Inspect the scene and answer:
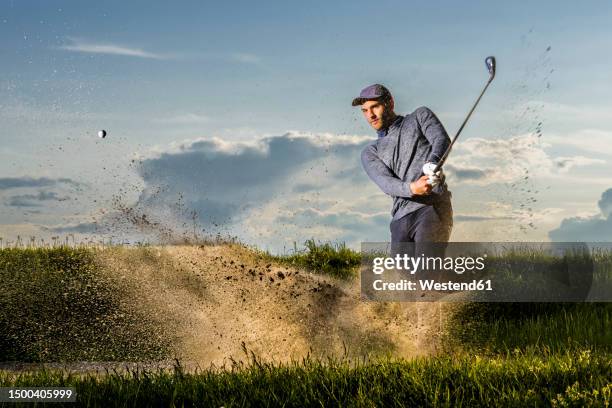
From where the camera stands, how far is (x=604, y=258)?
11.4 metres

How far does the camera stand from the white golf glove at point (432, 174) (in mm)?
6773

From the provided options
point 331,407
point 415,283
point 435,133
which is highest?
point 435,133

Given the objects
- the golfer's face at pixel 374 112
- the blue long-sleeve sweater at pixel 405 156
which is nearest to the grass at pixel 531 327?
the blue long-sleeve sweater at pixel 405 156

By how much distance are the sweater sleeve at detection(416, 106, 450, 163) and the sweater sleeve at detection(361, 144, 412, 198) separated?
1.34ft

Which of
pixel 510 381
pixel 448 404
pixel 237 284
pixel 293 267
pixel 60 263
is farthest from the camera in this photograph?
pixel 60 263

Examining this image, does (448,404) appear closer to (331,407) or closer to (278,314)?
(331,407)

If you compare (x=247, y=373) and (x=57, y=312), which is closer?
(x=247, y=373)

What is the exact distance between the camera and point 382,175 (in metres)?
7.31

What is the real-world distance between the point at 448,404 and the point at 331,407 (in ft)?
2.25

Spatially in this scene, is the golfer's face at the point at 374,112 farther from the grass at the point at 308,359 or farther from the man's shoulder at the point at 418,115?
the grass at the point at 308,359

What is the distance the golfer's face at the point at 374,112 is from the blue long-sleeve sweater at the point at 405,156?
0.49 feet

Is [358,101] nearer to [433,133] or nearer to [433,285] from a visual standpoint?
[433,133]

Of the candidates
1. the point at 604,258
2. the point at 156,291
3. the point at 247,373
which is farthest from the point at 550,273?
the point at 247,373

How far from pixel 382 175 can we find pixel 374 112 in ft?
2.01
